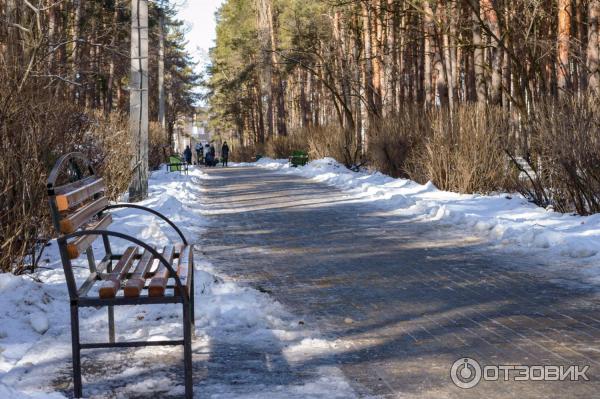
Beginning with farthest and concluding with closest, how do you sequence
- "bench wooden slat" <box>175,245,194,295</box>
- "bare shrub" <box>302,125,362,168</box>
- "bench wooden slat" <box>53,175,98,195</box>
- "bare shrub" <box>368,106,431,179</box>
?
"bare shrub" <box>302,125,362,168</box> → "bare shrub" <box>368,106,431,179</box> → "bench wooden slat" <box>175,245,194,295</box> → "bench wooden slat" <box>53,175,98,195</box>

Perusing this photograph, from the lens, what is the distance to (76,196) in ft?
16.3

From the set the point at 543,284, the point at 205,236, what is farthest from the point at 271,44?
the point at 543,284

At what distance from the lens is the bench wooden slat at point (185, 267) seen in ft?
15.9

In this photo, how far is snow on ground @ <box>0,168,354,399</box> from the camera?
4.34 metres

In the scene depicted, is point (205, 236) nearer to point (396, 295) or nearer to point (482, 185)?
point (396, 295)

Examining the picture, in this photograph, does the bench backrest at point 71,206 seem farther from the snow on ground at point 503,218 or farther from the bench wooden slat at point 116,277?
the snow on ground at point 503,218

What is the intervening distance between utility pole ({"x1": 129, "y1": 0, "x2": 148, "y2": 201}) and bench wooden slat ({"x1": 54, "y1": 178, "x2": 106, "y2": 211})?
372 inches

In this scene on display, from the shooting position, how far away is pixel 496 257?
8883mm

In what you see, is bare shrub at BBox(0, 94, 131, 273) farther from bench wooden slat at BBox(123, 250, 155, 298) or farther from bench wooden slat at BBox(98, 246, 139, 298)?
bench wooden slat at BBox(123, 250, 155, 298)

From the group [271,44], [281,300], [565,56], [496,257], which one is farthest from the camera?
[271,44]

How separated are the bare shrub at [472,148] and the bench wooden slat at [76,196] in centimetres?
1074

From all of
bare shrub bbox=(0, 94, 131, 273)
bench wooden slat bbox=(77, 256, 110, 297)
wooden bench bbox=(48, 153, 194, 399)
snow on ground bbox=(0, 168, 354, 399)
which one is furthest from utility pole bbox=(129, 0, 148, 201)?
wooden bench bbox=(48, 153, 194, 399)

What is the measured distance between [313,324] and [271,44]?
163 ft

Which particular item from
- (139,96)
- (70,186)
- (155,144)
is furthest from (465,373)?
(155,144)
